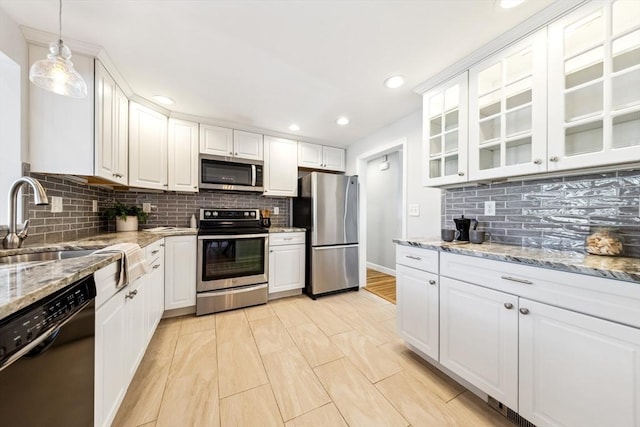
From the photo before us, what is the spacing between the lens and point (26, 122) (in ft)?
4.69

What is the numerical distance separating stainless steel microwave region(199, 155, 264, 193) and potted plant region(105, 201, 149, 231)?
747 mm

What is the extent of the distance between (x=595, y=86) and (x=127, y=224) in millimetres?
3781

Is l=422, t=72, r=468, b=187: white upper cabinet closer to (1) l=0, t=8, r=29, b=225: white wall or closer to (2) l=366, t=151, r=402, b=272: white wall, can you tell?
(2) l=366, t=151, r=402, b=272: white wall

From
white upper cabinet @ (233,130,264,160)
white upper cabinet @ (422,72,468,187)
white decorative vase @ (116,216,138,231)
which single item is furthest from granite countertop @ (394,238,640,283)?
white decorative vase @ (116,216,138,231)

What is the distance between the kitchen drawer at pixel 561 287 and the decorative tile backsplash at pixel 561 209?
1.87 feet

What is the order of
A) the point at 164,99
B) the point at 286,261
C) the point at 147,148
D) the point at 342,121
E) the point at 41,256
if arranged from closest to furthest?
1. the point at 41,256
2. the point at 164,99
3. the point at 147,148
4. the point at 342,121
5. the point at 286,261

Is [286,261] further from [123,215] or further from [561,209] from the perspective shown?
[561,209]

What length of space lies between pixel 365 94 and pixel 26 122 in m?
2.49

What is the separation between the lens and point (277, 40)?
1.47 metres

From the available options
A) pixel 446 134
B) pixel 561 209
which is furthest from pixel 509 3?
pixel 561 209

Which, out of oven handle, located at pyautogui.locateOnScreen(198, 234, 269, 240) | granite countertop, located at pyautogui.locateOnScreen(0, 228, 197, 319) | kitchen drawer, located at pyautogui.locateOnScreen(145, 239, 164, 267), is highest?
granite countertop, located at pyautogui.locateOnScreen(0, 228, 197, 319)

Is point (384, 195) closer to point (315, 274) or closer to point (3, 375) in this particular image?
point (315, 274)

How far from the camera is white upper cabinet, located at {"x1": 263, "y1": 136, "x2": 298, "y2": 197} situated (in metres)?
3.08

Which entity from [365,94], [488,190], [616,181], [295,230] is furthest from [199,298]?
[616,181]
